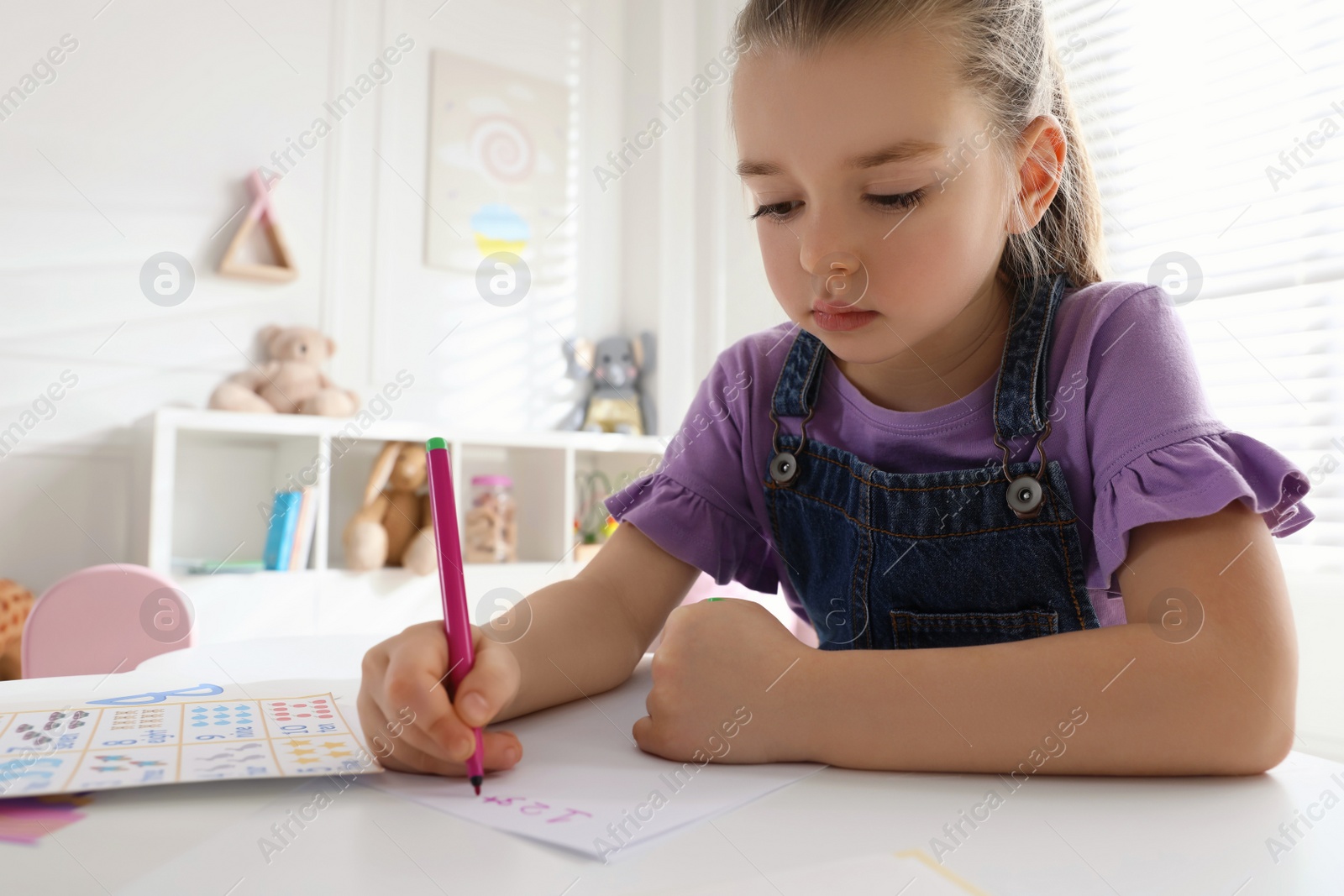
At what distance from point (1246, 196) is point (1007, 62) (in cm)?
109

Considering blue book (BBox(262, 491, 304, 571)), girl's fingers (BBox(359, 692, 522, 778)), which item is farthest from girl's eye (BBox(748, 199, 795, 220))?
blue book (BBox(262, 491, 304, 571))

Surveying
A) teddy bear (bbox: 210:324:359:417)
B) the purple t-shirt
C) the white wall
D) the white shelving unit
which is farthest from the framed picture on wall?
the purple t-shirt

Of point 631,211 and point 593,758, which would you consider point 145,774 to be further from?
point 631,211

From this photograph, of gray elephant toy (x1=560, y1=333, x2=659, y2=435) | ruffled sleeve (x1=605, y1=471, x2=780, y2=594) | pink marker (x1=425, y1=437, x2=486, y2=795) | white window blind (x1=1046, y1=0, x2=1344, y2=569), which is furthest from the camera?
gray elephant toy (x1=560, y1=333, x2=659, y2=435)

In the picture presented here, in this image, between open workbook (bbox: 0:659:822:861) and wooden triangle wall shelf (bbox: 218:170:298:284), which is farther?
wooden triangle wall shelf (bbox: 218:170:298:284)

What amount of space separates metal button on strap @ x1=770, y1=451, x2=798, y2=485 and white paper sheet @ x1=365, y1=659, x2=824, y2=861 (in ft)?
1.01

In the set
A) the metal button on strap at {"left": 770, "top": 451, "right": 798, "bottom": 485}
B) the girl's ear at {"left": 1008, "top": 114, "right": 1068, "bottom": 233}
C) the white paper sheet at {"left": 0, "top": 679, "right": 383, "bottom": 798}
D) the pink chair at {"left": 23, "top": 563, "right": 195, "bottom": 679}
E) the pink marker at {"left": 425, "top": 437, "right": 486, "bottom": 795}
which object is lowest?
the pink chair at {"left": 23, "top": 563, "right": 195, "bottom": 679}

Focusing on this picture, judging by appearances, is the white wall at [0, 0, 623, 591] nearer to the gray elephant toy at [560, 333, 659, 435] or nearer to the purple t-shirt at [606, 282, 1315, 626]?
the gray elephant toy at [560, 333, 659, 435]

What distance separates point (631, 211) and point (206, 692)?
242cm

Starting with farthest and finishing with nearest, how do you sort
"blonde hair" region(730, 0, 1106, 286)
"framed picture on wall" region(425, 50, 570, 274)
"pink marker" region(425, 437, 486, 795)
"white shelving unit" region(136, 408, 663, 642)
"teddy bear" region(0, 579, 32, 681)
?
"framed picture on wall" region(425, 50, 570, 274)
"white shelving unit" region(136, 408, 663, 642)
"teddy bear" region(0, 579, 32, 681)
"blonde hair" region(730, 0, 1106, 286)
"pink marker" region(425, 437, 486, 795)

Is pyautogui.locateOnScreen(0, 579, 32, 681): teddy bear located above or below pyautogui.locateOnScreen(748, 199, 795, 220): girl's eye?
below

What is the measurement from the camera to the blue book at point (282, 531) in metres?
1.88

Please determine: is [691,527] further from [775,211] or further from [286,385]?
[286,385]

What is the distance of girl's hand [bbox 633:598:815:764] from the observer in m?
0.45
